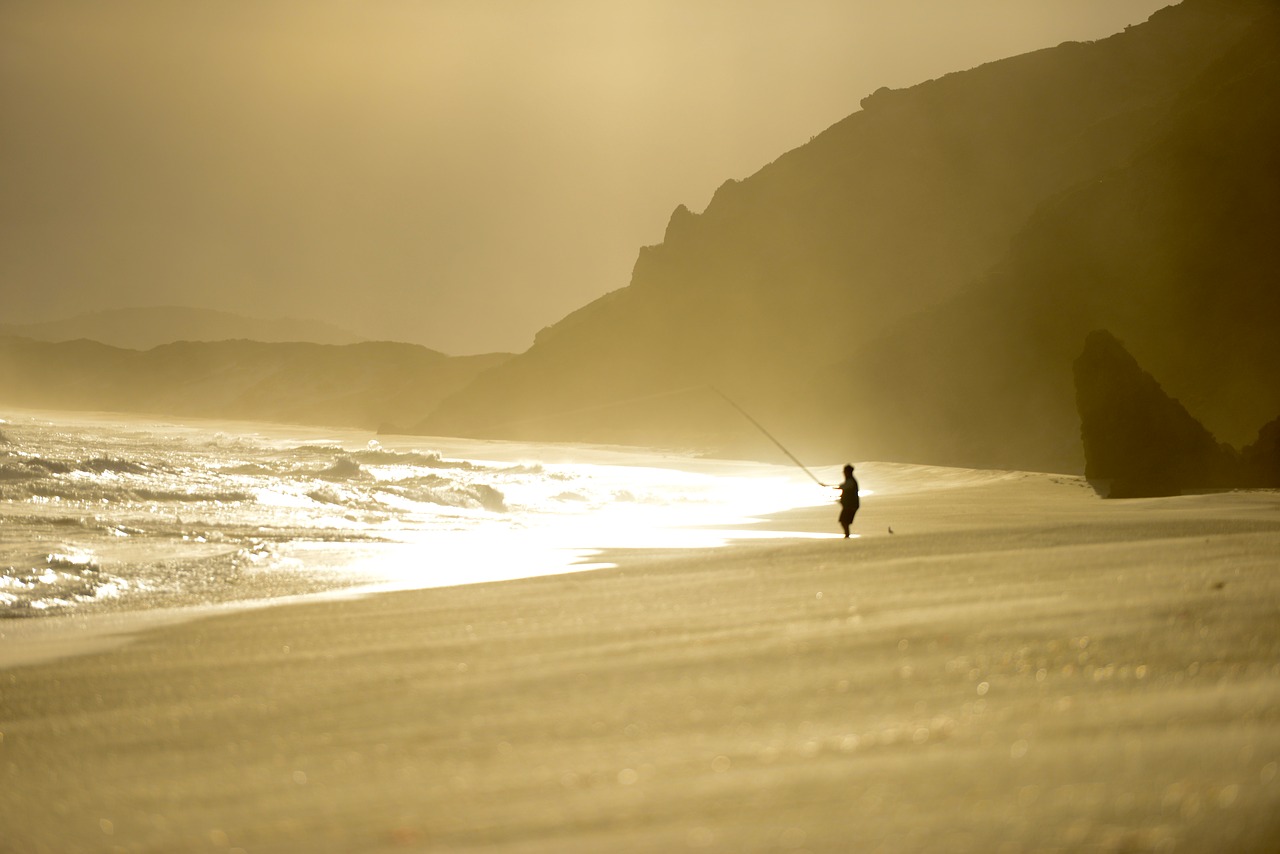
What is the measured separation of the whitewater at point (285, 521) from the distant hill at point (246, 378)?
8957cm

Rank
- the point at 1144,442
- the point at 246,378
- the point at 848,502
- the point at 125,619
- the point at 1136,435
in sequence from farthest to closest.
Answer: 1. the point at 246,378
2. the point at 1136,435
3. the point at 1144,442
4. the point at 848,502
5. the point at 125,619

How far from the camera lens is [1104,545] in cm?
786

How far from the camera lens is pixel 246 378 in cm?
14300

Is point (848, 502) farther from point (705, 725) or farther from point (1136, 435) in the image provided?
point (1136, 435)

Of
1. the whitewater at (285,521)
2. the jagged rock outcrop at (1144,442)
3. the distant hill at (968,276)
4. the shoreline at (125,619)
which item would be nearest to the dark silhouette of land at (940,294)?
the distant hill at (968,276)

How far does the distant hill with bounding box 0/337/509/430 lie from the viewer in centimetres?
11956

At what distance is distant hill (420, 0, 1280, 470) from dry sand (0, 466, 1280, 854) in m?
44.1

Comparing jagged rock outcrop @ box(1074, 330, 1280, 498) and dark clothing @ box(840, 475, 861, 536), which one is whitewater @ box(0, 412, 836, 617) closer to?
dark clothing @ box(840, 475, 861, 536)

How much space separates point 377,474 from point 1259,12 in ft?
283

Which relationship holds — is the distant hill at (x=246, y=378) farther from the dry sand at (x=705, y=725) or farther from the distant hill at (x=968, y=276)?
the dry sand at (x=705, y=725)

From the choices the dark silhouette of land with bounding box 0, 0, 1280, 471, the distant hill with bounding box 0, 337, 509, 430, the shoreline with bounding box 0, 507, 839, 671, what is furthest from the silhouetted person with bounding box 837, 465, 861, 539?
the distant hill with bounding box 0, 337, 509, 430

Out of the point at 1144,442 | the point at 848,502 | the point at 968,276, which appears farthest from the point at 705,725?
the point at 968,276

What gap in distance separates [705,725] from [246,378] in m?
149

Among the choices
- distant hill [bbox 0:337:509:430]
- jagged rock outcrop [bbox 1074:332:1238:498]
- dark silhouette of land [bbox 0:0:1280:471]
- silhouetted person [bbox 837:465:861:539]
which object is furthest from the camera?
distant hill [bbox 0:337:509:430]
